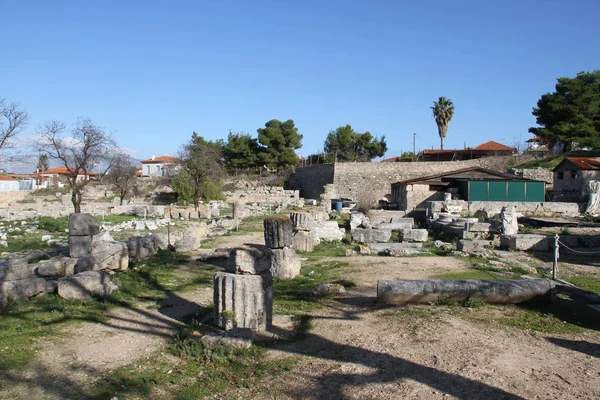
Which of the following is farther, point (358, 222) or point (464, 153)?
point (464, 153)

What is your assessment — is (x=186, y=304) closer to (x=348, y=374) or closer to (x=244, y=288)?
(x=244, y=288)

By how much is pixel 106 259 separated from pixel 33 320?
3472 mm

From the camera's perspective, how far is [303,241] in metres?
14.8

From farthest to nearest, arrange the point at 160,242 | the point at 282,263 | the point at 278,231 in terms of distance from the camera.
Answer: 1. the point at 160,242
2. the point at 282,263
3. the point at 278,231

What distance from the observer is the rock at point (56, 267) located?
33.7 feet

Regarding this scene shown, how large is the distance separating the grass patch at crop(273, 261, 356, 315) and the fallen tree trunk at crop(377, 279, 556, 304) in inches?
52.0

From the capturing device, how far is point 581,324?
22.5 feet

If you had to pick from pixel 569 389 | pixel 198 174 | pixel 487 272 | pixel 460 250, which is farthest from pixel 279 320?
pixel 198 174

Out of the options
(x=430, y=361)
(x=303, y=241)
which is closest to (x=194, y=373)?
(x=430, y=361)

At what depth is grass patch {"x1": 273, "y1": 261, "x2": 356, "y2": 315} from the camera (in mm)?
8188

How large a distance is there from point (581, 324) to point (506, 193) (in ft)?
80.5

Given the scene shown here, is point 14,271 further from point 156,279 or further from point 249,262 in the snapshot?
point 249,262

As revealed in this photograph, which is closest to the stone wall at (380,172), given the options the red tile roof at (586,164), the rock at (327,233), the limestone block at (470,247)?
the red tile roof at (586,164)

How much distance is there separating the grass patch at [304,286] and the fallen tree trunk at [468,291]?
1.32m
